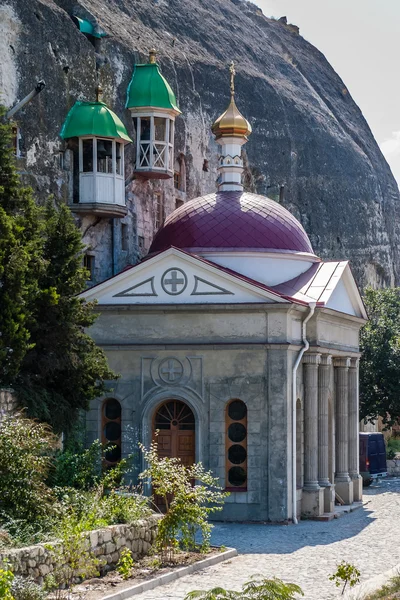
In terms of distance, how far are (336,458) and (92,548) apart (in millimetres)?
17600

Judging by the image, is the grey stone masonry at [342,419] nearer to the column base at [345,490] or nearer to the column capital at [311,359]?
the column base at [345,490]

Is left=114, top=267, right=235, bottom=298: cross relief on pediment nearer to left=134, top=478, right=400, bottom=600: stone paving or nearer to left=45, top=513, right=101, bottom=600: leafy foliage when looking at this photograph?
left=134, top=478, right=400, bottom=600: stone paving

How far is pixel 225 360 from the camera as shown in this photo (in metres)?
30.7

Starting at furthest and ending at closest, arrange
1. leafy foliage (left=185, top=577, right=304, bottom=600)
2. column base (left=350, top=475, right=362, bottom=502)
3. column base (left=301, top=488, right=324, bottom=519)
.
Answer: column base (left=350, top=475, right=362, bottom=502), column base (left=301, top=488, right=324, bottom=519), leafy foliage (left=185, top=577, right=304, bottom=600)

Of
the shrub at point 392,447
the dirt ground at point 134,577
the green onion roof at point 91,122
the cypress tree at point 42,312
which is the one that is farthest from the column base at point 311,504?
the shrub at point 392,447

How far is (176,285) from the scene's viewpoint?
3092 centimetres

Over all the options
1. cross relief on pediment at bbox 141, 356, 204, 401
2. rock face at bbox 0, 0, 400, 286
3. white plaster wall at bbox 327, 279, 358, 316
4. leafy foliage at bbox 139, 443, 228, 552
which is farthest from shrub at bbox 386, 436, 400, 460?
leafy foliage at bbox 139, 443, 228, 552

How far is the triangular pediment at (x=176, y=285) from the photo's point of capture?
30484mm

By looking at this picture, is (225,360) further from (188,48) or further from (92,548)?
(188,48)

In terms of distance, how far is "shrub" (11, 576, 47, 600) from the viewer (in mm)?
15680

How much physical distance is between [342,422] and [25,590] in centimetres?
2071

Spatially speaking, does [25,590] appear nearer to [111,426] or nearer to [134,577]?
[134,577]

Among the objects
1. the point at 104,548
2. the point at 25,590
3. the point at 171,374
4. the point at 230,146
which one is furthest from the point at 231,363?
the point at 25,590

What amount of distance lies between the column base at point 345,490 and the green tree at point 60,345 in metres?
10.9
